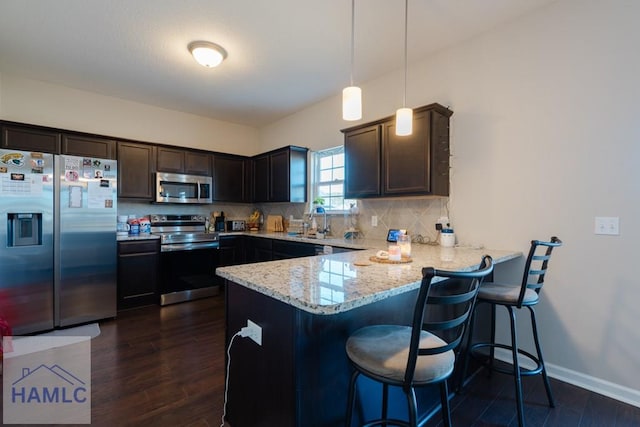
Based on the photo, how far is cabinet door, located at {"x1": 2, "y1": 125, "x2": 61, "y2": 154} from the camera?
3.10 m

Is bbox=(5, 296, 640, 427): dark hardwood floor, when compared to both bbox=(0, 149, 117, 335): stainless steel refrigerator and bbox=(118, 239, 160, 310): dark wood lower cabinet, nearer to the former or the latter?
bbox=(0, 149, 117, 335): stainless steel refrigerator

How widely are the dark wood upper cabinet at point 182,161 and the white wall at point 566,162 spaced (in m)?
3.47

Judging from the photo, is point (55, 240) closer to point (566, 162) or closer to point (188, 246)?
point (188, 246)

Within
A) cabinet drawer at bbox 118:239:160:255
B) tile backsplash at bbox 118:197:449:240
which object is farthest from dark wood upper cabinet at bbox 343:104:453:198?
cabinet drawer at bbox 118:239:160:255

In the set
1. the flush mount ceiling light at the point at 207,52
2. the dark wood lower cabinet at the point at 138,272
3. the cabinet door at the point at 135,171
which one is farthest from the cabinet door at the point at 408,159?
the cabinet door at the point at 135,171

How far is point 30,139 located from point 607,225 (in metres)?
5.31

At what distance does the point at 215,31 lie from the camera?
8.40 feet

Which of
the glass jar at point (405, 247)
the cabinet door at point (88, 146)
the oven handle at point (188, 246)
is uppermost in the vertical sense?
the cabinet door at point (88, 146)

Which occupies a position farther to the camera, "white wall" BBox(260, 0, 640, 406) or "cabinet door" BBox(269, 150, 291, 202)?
"cabinet door" BBox(269, 150, 291, 202)

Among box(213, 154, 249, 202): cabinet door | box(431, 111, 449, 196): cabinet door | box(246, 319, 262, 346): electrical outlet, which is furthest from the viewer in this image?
box(213, 154, 249, 202): cabinet door

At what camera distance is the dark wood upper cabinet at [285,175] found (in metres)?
4.22

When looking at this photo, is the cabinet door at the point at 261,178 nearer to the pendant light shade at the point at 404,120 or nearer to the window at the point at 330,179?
the window at the point at 330,179

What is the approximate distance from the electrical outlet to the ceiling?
2292 millimetres

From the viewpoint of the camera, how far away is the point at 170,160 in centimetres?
415
